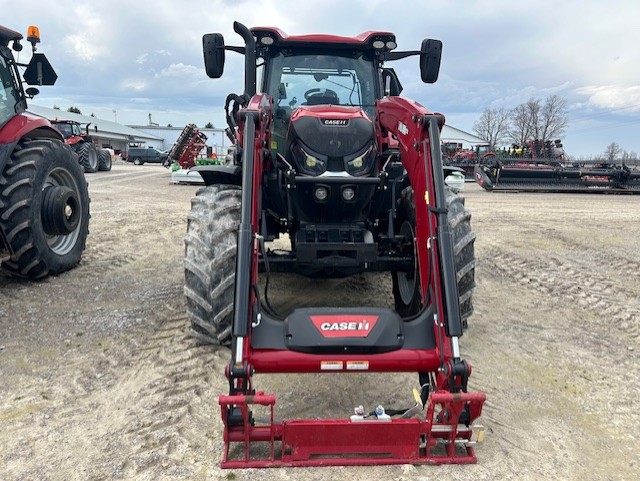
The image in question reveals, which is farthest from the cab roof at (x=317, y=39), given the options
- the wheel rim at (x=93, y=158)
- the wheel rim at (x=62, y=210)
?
the wheel rim at (x=93, y=158)

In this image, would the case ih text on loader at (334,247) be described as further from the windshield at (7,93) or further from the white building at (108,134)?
the white building at (108,134)

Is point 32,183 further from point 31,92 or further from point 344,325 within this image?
point 344,325

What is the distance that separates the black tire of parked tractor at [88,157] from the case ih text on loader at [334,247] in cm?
1868

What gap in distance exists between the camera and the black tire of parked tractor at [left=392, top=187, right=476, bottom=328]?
135 inches

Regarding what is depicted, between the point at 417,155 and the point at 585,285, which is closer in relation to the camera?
the point at 417,155

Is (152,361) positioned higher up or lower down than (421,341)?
lower down

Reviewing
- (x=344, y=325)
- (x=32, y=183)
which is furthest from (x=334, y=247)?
(x=32, y=183)

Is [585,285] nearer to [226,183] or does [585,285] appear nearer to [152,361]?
[226,183]

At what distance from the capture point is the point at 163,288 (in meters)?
5.11

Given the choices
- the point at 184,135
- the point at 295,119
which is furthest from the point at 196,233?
the point at 184,135

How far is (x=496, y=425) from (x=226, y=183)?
2.58m

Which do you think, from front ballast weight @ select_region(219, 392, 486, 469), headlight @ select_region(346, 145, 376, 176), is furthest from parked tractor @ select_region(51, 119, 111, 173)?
front ballast weight @ select_region(219, 392, 486, 469)

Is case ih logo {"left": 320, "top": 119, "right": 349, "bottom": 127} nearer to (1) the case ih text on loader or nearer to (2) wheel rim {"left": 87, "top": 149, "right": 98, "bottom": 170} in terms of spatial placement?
(1) the case ih text on loader

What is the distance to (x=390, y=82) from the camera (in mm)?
4684
